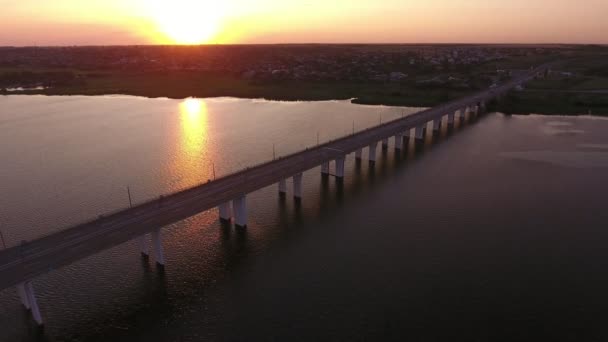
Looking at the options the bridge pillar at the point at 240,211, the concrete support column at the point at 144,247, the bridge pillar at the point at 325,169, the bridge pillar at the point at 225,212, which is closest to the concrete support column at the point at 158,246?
the concrete support column at the point at 144,247

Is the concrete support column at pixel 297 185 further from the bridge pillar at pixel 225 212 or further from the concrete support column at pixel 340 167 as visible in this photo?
the bridge pillar at pixel 225 212

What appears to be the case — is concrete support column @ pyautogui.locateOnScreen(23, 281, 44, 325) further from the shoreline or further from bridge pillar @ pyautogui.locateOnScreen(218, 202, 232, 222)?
the shoreline

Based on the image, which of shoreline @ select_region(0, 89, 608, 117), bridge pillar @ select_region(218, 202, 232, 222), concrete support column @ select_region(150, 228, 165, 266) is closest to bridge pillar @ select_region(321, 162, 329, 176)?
bridge pillar @ select_region(218, 202, 232, 222)

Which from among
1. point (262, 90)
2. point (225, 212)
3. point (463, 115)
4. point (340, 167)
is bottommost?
point (225, 212)

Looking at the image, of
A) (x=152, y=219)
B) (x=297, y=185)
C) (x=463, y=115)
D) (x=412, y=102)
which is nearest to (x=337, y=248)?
(x=297, y=185)

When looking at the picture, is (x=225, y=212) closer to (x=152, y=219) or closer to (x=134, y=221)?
(x=152, y=219)
